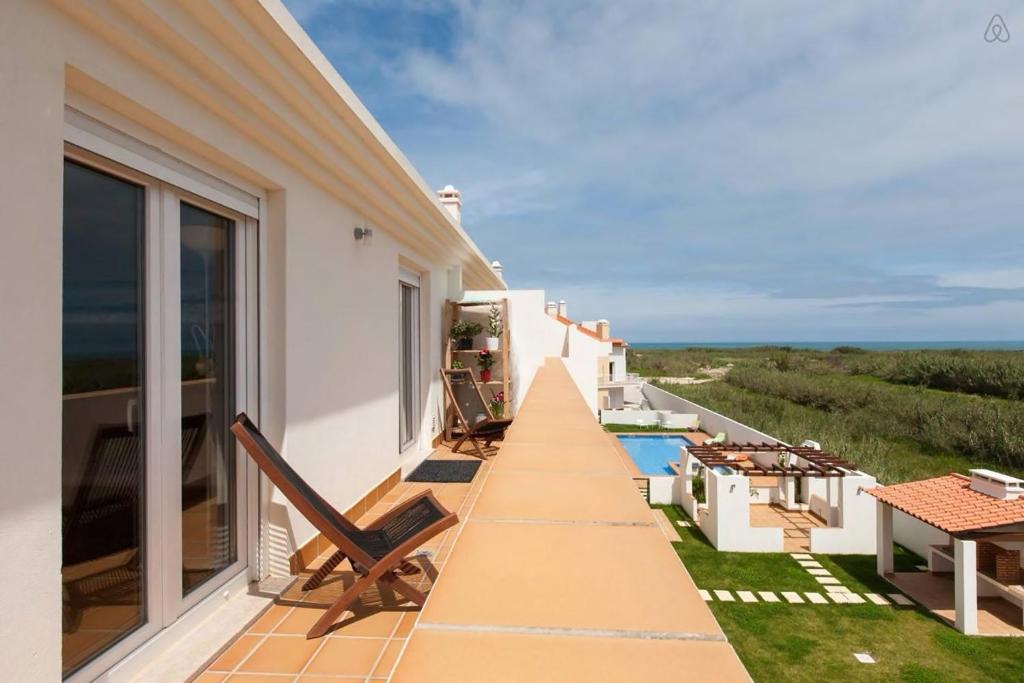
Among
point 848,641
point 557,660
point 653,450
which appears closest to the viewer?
point 557,660

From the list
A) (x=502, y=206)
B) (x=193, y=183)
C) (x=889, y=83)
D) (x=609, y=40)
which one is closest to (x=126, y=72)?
(x=193, y=183)

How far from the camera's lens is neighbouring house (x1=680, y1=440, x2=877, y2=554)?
9.05 m

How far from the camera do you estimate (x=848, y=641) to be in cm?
611

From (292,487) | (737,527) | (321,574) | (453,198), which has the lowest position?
(737,527)

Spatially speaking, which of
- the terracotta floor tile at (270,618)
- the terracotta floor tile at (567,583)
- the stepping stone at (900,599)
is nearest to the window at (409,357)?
the terracotta floor tile at (270,618)

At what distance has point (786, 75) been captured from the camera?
549 inches

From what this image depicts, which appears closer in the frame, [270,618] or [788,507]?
[270,618]

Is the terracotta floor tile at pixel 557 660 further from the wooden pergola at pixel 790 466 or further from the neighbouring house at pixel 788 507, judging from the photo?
the wooden pergola at pixel 790 466

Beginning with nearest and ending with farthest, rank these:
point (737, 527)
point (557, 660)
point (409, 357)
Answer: point (557, 660) → point (409, 357) → point (737, 527)

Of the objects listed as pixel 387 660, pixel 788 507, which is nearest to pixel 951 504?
pixel 788 507

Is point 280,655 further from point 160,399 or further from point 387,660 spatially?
point 160,399

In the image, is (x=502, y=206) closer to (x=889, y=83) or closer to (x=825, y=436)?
(x=825, y=436)

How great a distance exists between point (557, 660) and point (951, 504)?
8.73 metres

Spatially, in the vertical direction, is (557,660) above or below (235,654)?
above
